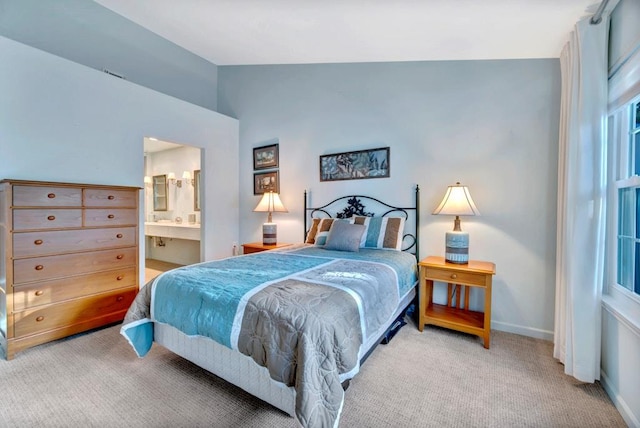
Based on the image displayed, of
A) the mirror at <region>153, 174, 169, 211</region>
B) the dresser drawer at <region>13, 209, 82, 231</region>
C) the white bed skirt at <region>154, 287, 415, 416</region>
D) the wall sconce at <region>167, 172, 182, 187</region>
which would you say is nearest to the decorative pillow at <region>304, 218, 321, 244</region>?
the white bed skirt at <region>154, 287, 415, 416</region>

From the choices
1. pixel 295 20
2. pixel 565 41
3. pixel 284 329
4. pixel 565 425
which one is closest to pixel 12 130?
pixel 295 20

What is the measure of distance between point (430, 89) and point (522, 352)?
2522 mm

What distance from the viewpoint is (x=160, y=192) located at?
5656 millimetres

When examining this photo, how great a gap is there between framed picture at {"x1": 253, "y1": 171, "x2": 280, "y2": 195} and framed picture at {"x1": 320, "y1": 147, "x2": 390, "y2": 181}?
766 millimetres

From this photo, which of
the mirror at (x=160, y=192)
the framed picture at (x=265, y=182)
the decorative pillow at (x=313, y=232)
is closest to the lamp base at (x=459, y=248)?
the decorative pillow at (x=313, y=232)

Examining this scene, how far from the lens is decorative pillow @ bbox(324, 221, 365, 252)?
2.77m

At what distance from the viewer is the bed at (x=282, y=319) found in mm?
1269

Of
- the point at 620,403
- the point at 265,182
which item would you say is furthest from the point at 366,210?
the point at 620,403

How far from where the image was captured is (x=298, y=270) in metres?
2.02

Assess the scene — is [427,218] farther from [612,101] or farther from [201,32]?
[201,32]

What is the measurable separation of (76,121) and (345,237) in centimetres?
283

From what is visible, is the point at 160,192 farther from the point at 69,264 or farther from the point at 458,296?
the point at 458,296

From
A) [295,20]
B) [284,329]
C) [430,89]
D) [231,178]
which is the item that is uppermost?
[295,20]

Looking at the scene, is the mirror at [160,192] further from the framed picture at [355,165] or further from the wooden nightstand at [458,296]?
the wooden nightstand at [458,296]
